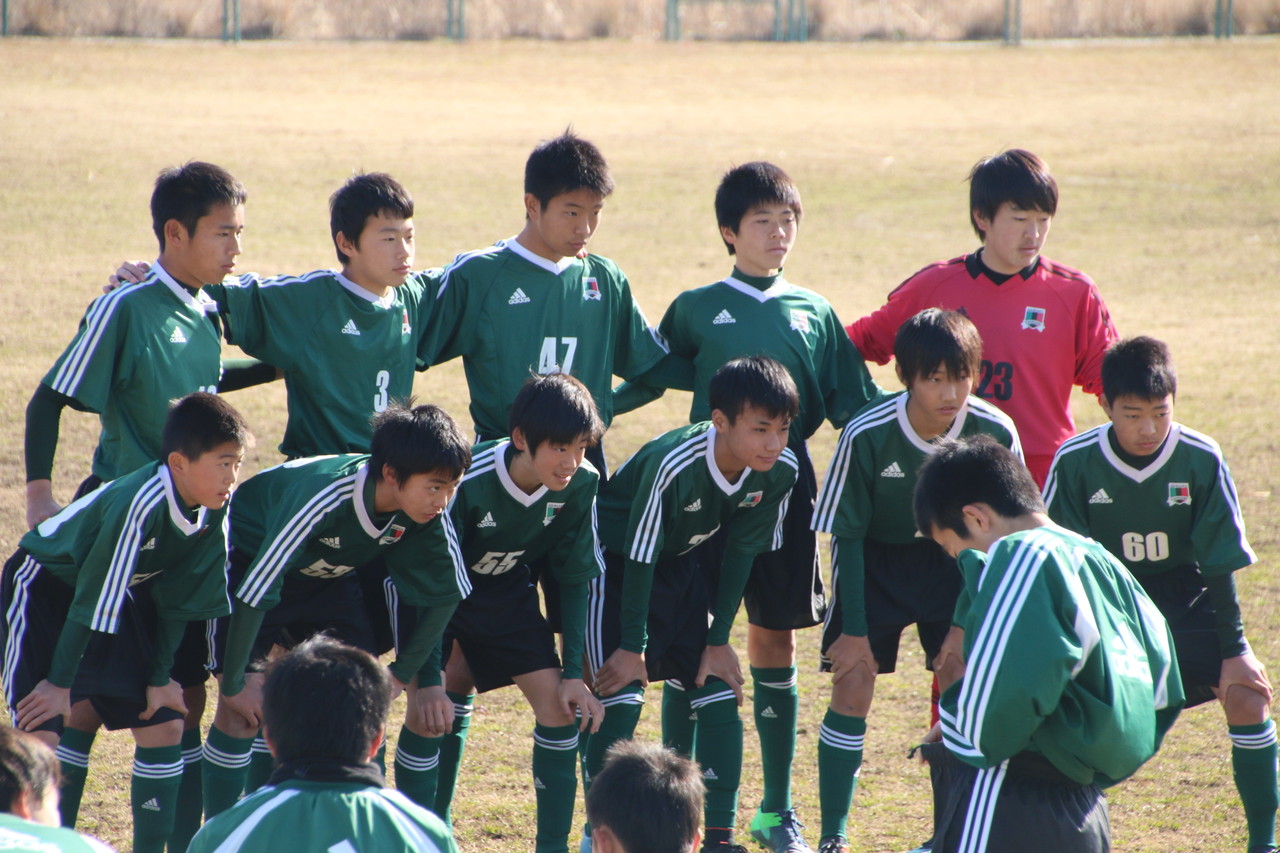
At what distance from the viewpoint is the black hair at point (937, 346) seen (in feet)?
13.2

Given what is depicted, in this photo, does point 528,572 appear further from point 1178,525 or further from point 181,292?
point 1178,525

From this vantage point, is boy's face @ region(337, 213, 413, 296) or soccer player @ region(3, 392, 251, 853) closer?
soccer player @ region(3, 392, 251, 853)

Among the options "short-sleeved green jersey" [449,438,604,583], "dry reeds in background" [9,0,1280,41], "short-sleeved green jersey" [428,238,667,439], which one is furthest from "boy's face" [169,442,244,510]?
"dry reeds in background" [9,0,1280,41]

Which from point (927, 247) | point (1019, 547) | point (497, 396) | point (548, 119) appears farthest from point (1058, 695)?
point (548, 119)

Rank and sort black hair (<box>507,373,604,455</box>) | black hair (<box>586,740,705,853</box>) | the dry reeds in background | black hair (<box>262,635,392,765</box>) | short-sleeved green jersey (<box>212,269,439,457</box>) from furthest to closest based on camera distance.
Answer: the dry reeds in background < short-sleeved green jersey (<box>212,269,439,457</box>) < black hair (<box>507,373,604,455</box>) < black hair (<box>586,740,705,853</box>) < black hair (<box>262,635,392,765</box>)

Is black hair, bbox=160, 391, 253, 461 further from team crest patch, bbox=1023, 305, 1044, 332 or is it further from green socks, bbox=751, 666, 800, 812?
team crest patch, bbox=1023, 305, 1044, 332

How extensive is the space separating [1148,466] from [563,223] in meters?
1.89

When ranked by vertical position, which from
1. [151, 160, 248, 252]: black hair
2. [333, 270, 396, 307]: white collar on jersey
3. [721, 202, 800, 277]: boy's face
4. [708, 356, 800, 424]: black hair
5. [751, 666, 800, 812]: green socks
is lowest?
[751, 666, 800, 812]: green socks

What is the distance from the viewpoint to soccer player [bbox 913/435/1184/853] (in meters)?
2.82

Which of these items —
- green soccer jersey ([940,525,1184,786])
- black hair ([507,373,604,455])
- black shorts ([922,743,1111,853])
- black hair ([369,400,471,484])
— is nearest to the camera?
green soccer jersey ([940,525,1184,786])

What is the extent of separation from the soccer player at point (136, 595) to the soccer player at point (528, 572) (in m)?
0.67

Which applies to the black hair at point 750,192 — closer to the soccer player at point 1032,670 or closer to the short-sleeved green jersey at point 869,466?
the short-sleeved green jersey at point 869,466

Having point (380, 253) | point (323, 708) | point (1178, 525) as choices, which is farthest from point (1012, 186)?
point (323, 708)

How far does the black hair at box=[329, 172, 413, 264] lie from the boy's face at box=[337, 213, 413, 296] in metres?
0.02
